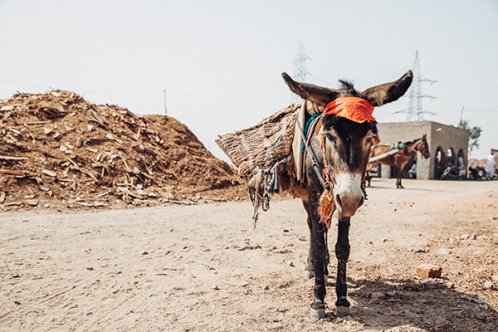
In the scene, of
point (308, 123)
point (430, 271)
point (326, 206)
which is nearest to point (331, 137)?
point (326, 206)

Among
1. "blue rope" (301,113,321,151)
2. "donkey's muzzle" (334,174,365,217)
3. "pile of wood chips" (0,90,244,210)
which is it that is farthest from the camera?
"pile of wood chips" (0,90,244,210)

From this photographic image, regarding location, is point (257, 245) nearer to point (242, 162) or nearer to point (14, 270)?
point (242, 162)

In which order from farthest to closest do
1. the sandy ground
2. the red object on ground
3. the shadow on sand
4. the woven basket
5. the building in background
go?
1. the building in background
2. the red object on ground
3. the woven basket
4. the sandy ground
5. the shadow on sand

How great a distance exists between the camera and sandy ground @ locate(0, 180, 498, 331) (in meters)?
3.60

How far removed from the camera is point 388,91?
3.41 metres

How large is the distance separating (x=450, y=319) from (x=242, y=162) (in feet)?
10.1

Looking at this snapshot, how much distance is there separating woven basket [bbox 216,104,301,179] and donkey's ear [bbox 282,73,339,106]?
38.9 inches

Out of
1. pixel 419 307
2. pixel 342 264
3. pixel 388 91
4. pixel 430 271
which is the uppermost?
pixel 388 91

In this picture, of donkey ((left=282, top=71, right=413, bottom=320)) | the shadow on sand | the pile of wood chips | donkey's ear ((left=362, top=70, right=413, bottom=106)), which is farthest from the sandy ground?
the pile of wood chips

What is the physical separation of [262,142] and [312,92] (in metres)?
1.54

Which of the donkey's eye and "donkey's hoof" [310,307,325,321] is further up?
the donkey's eye

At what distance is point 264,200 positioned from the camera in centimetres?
464

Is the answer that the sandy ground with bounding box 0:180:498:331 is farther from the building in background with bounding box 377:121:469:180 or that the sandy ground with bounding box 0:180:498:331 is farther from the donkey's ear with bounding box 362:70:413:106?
the building in background with bounding box 377:121:469:180

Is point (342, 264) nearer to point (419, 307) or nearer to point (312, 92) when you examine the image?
point (419, 307)
